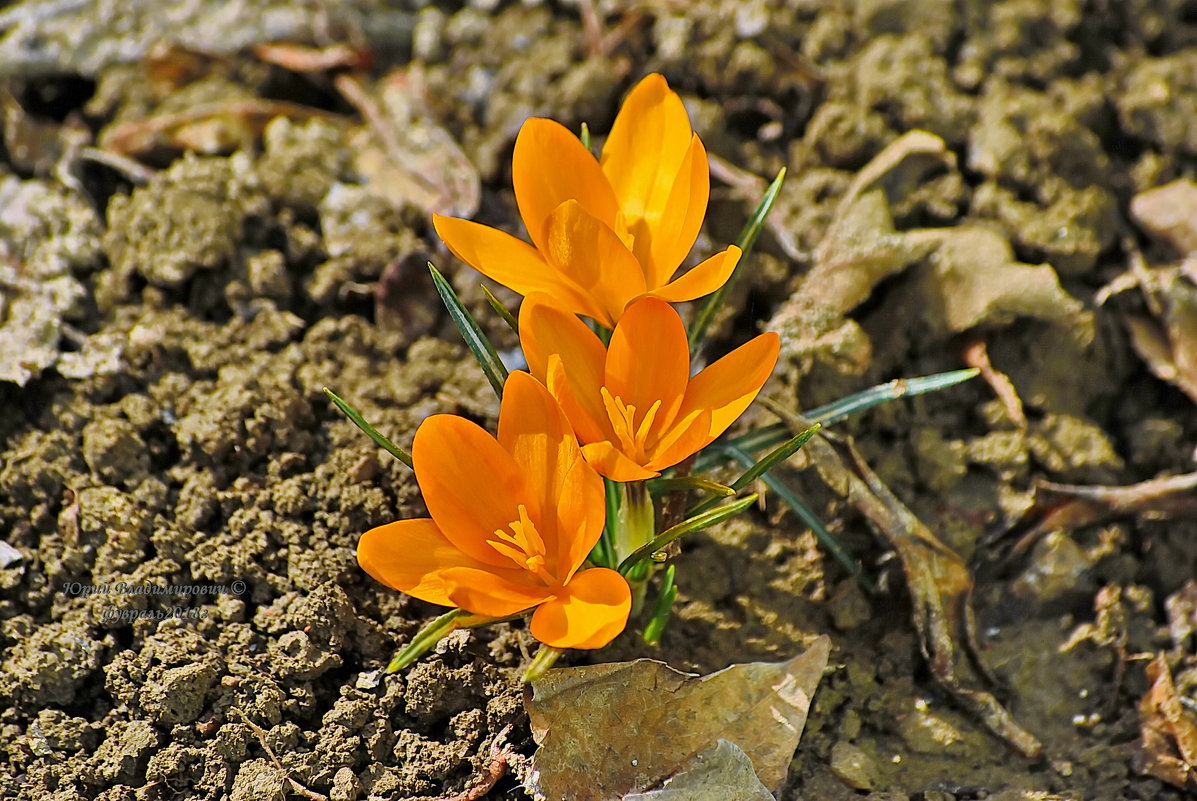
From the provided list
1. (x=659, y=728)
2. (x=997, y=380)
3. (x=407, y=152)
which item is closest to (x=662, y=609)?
(x=659, y=728)

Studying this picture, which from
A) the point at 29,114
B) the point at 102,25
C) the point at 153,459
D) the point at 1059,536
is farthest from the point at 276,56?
the point at 1059,536

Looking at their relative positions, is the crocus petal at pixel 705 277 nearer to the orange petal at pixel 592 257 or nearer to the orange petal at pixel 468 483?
the orange petal at pixel 592 257

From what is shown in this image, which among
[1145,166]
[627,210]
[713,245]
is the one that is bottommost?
[1145,166]

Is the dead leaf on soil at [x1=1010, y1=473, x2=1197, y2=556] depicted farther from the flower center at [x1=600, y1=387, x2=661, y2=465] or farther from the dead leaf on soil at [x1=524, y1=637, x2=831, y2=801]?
the flower center at [x1=600, y1=387, x2=661, y2=465]

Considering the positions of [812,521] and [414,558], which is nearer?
[414,558]

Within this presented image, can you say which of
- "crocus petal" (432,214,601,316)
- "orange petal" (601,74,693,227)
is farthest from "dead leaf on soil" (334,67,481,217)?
Result: "crocus petal" (432,214,601,316)

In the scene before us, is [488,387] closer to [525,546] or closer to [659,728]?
[525,546]

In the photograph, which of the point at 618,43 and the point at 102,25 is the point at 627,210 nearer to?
the point at 618,43
